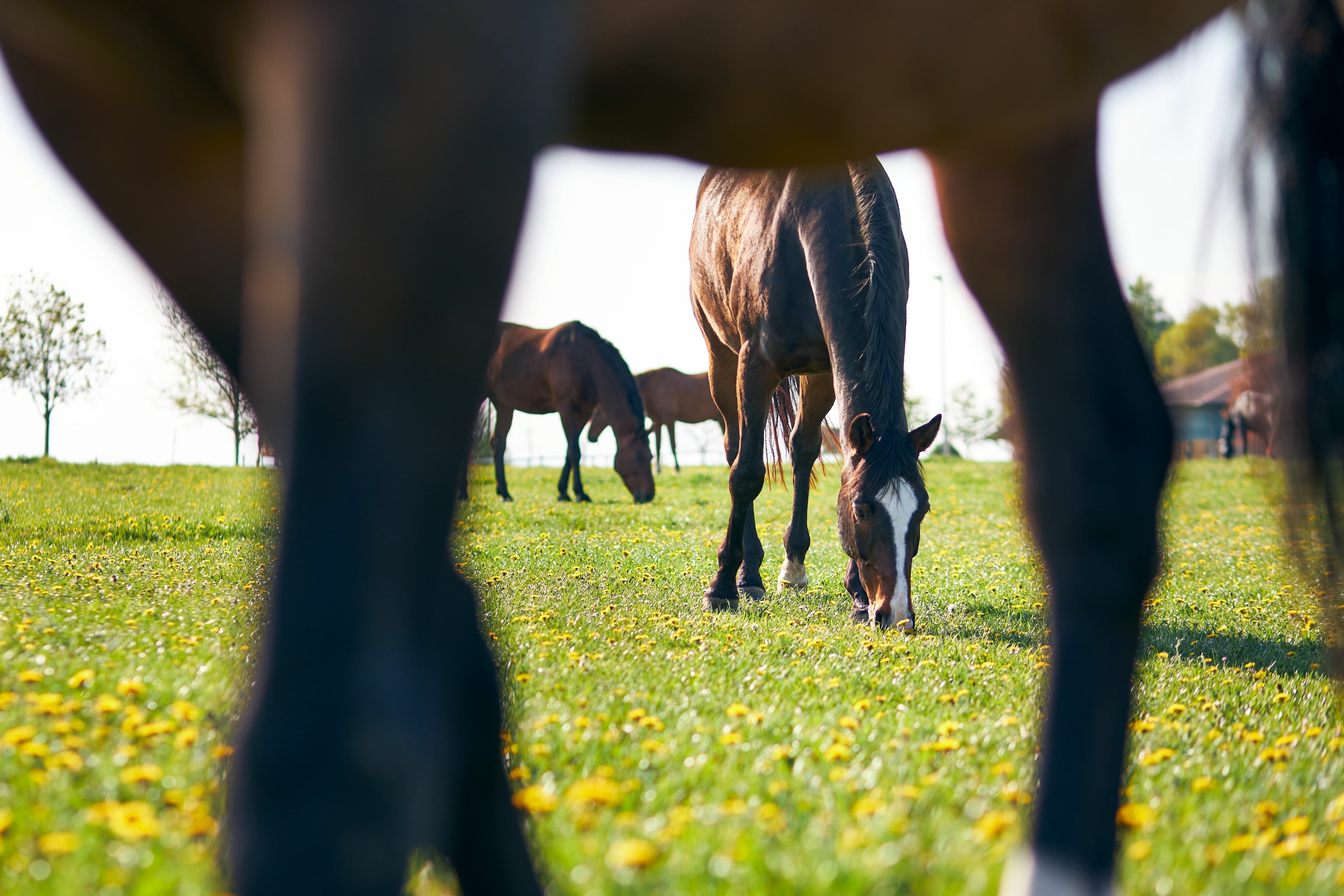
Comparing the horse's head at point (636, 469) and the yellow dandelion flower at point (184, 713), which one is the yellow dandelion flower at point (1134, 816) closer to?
the yellow dandelion flower at point (184, 713)

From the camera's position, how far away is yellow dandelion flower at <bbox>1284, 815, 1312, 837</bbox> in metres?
1.85

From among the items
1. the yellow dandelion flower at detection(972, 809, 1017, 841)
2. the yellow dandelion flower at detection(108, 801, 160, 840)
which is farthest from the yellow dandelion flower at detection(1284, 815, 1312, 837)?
the yellow dandelion flower at detection(108, 801, 160, 840)

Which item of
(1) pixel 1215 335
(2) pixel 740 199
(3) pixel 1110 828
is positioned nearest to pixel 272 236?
(3) pixel 1110 828

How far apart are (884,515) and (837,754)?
2.17m

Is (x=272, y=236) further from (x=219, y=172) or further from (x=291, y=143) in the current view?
(x=219, y=172)

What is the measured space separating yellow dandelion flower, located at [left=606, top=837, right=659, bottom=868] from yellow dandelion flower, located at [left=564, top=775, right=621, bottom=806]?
16 centimetres

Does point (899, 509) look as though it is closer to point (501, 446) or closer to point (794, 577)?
point (794, 577)

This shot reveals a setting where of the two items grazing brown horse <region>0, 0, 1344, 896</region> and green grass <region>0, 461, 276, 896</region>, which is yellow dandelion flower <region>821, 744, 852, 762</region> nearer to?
grazing brown horse <region>0, 0, 1344, 896</region>

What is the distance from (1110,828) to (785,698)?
1851 mm

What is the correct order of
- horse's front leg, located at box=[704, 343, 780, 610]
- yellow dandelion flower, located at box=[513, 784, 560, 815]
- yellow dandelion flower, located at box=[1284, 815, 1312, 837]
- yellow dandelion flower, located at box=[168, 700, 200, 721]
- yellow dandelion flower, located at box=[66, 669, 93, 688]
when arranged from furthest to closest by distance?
1. horse's front leg, located at box=[704, 343, 780, 610]
2. yellow dandelion flower, located at box=[66, 669, 93, 688]
3. yellow dandelion flower, located at box=[168, 700, 200, 721]
4. yellow dandelion flower, located at box=[1284, 815, 1312, 837]
5. yellow dandelion flower, located at box=[513, 784, 560, 815]

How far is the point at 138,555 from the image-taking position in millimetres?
6156

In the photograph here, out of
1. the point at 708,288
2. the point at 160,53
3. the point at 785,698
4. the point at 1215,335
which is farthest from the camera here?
the point at 708,288

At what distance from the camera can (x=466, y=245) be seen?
899 mm

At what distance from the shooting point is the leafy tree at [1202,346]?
166 centimetres
